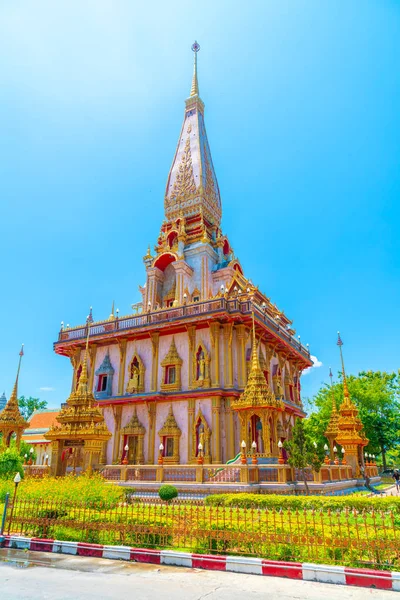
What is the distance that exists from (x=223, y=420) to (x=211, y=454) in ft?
6.02

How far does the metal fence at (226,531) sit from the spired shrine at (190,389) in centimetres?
754

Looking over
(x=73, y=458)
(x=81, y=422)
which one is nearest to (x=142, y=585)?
(x=81, y=422)

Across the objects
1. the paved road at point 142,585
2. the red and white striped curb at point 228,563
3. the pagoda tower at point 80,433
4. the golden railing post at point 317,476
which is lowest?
the paved road at point 142,585

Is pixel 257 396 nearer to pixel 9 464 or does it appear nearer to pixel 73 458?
pixel 73 458

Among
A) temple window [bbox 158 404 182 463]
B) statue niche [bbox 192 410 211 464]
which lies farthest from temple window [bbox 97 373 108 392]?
statue niche [bbox 192 410 211 464]

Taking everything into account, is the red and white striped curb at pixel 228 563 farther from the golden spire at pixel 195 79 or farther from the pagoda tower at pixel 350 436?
the golden spire at pixel 195 79

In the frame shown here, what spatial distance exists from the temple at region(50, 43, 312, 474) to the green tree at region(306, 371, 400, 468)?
22.5ft

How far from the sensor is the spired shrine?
19.1m

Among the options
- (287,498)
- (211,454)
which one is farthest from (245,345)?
(287,498)

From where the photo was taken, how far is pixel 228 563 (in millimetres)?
8125

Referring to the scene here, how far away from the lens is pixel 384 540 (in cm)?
742

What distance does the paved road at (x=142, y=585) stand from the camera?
6391mm

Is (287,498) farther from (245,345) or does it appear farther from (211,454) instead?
(245,345)

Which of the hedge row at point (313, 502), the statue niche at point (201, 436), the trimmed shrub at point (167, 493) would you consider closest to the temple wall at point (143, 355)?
the statue niche at point (201, 436)
